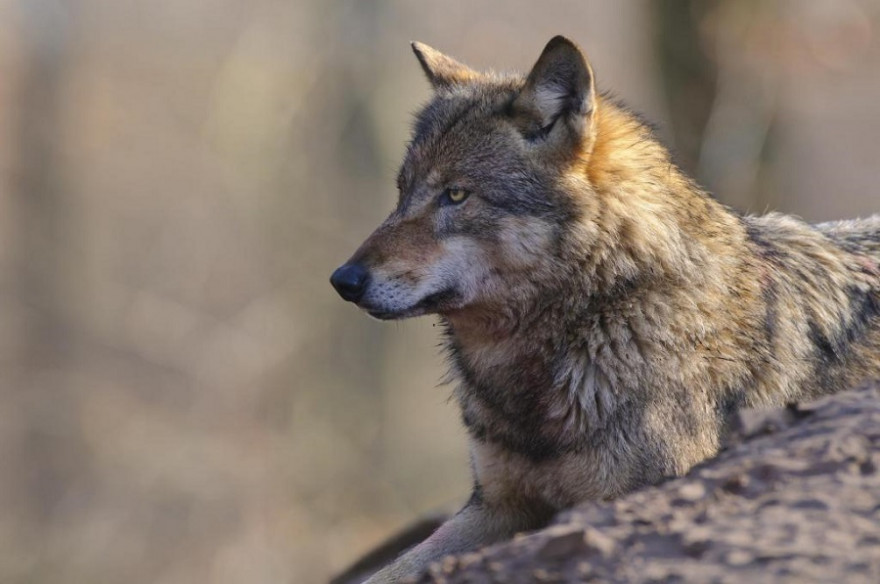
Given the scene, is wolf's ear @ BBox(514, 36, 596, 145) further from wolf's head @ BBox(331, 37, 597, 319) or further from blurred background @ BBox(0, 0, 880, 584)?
blurred background @ BBox(0, 0, 880, 584)

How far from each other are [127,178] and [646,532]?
13.6 m

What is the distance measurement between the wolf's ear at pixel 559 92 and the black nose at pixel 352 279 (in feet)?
2.86

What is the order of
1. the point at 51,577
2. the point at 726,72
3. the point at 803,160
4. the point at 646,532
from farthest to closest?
1. the point at 803,160
2. the point at 51,577
3. the point at 726,72
4. the point at 646,532

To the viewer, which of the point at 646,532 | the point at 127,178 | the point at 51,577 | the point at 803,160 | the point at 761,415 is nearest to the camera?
the point at 646,532

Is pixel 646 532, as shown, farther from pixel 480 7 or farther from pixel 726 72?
pixel 480 7

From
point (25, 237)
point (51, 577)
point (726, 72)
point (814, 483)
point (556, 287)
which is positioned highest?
point (25, 237)

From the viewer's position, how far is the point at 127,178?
52.5 feet

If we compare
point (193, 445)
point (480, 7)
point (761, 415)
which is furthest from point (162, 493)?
point (761, 415)

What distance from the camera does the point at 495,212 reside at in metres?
5.09

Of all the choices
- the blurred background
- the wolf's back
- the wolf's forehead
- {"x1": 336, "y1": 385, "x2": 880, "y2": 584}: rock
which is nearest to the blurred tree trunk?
the blurred background

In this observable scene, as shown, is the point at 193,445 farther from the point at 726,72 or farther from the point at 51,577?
the point at 726,72

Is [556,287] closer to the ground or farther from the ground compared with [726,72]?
closer to the ground

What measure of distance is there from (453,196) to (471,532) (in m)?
1.41

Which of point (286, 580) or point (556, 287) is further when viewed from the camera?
point (286, 580)
